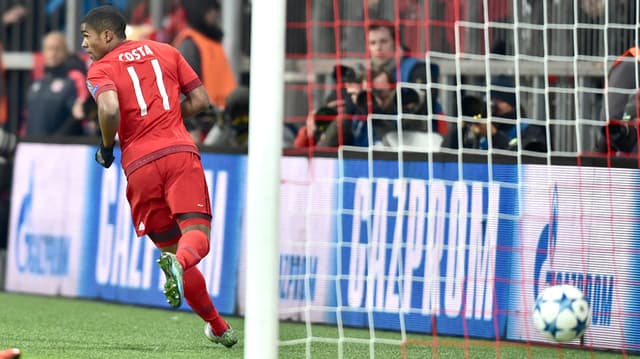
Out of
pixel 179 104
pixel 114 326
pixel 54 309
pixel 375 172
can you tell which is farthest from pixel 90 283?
pixel 179 104

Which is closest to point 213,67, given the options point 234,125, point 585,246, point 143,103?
point 234,125

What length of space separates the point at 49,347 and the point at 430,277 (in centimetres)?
263

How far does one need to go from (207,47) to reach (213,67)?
213mm

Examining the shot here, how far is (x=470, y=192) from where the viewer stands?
9.29 metres

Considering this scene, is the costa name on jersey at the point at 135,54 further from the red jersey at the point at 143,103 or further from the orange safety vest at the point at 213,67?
the orange safety vest at the point at 213,67

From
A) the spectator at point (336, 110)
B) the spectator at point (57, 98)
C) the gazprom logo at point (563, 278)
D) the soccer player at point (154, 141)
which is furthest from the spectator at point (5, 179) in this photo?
the gazprom logo at point (563, 278)

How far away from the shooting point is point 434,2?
37.4ft

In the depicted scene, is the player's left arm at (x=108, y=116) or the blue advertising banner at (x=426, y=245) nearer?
the player's left arm at (x=108, y=116)

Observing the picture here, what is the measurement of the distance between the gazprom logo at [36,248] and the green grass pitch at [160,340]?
1.05 meters

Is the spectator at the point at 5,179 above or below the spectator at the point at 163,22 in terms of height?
below

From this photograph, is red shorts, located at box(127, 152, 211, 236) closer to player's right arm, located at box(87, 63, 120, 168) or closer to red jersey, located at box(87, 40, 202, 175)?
red jersey, located at box(87, 40, 202, 175)

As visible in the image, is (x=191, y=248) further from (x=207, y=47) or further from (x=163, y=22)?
(x=163, y=22)

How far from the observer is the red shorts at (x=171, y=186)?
7809 millimetres

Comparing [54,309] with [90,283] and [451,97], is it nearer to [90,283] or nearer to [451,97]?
[90,283]
